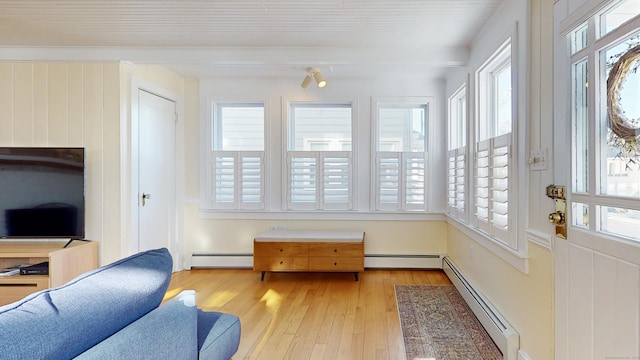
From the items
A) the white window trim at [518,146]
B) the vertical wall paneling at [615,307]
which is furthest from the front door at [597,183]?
the white window trim at [518,146]

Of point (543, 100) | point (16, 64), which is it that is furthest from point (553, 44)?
point (16, 64)

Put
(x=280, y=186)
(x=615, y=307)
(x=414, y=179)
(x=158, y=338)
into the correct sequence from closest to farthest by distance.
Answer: (x=158, y=338), (x=615, y=307), (x=414, y=179), (x=280, y=186)

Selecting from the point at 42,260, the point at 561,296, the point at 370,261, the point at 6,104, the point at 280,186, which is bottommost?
the point at 370,261

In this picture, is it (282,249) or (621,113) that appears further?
(282,249)

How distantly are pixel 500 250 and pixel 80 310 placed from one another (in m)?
2.33

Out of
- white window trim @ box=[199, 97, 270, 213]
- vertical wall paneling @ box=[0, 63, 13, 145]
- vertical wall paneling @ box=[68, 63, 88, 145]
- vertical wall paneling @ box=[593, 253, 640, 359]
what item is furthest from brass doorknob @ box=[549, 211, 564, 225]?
vertical wall paneling @ box=[0, 63, 13, 145]

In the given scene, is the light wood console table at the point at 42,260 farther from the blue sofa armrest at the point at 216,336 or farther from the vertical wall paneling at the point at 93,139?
the blue sofa armrest at the point at 216,336

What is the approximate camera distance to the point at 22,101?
3033 mm

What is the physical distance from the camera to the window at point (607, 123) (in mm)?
1199

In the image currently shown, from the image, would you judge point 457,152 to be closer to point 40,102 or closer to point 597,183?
point 597,183

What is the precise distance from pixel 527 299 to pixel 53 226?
11.9 ft

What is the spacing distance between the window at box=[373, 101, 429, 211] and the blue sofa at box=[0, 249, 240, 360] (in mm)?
2971

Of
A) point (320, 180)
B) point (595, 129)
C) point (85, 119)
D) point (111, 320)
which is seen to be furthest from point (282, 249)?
point (595, 129)

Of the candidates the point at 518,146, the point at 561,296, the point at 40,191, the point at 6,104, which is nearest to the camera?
the point at 561,296
